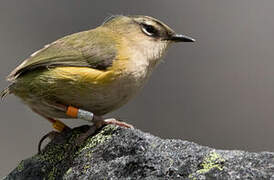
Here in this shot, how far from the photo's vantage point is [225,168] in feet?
11.3

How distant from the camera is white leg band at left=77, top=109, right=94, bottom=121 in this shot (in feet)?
14.2

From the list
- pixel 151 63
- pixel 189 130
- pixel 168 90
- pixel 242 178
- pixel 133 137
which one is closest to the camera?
pixel 242 178

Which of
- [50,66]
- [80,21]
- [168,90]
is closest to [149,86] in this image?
[168,90]

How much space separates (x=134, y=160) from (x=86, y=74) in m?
0.98

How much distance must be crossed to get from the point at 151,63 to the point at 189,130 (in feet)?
9.87

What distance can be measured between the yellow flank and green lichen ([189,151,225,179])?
1.20 m

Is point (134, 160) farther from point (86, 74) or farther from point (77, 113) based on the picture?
point (86, 74)

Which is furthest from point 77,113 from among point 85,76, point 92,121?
point 85,76

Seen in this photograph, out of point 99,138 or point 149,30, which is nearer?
point 99,138

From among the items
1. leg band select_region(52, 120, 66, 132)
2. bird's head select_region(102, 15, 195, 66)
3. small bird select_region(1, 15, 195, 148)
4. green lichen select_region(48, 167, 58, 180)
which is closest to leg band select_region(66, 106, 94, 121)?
small bird select_region(1, 15, 195, 148)

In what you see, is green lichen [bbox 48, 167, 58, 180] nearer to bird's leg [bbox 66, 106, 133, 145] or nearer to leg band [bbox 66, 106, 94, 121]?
bird's leg [bbox 66, 106, 133, 145]

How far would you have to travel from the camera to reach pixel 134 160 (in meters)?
3.73

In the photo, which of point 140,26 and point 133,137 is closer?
point 133,137

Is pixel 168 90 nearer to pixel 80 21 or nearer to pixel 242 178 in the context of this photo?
pixel 80 21
